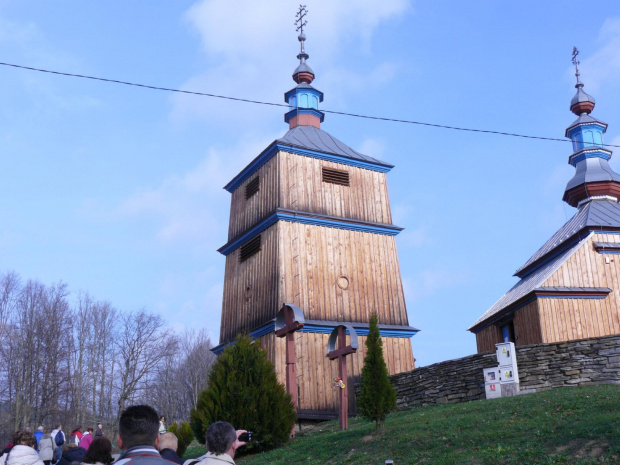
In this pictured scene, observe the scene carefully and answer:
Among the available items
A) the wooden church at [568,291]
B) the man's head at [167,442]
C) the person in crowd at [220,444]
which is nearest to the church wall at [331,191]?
the wooden church at [568,291]

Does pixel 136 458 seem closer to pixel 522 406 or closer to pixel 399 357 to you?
pixel 522 406

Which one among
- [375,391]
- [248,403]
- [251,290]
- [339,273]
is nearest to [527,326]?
[339,273]

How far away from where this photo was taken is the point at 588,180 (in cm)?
3114

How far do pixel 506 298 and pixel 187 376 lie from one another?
34023 mm

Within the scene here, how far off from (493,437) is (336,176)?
1644cm

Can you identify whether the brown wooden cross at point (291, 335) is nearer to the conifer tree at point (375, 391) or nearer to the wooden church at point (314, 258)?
the conifer tree at point (375, 391)

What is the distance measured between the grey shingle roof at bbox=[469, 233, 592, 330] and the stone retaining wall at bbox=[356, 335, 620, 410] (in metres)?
5.14

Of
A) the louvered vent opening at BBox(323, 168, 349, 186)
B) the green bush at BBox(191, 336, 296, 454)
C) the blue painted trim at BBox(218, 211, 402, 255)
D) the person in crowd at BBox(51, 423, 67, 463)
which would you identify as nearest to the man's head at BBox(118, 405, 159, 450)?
the green bush at BBox(191, 336, 296, 454)

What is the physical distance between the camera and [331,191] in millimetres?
27062

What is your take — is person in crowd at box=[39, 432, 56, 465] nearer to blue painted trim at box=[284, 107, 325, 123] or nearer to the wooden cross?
the wooden cross

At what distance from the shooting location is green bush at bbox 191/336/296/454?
16.2 m

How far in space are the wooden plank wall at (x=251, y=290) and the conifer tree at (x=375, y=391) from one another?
9.40 metres

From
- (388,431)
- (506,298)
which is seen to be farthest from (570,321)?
(388,431)

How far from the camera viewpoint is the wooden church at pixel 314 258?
23859 millimetres
